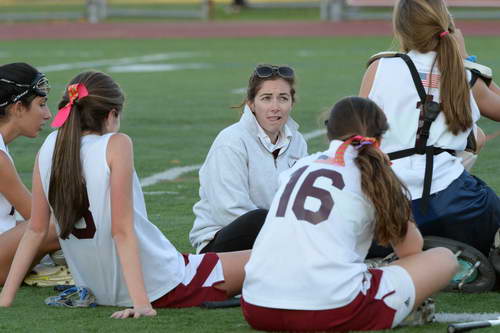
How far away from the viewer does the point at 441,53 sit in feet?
18.7

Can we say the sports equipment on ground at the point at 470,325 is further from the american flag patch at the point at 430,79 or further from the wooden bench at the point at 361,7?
the wooden bench at the point at 361,7

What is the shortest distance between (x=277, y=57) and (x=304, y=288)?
684 inches

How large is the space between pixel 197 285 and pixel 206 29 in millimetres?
27002

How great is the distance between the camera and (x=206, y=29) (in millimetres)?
32031

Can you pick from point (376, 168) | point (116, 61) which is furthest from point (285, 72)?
point (116, 61)

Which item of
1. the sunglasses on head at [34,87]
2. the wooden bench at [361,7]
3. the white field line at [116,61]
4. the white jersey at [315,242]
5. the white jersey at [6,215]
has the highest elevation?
the sunglasses on head at [34,87]

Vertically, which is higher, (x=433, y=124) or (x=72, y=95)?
(x=72, y=95)

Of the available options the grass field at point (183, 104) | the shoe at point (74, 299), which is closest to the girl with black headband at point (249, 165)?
the grass field at point (183, 104)

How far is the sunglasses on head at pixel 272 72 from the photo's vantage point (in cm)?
604

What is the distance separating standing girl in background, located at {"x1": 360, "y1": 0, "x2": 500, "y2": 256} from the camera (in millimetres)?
5637

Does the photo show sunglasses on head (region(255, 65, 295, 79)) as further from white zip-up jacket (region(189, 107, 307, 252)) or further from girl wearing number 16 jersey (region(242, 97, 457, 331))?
girl wearing number 16 jersey (region(242, 97, 457, 331))

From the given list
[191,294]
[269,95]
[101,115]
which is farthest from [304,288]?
[269,95]

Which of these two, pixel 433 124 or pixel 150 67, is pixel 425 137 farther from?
pixel 150 67

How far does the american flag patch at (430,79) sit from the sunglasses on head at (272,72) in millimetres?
727
